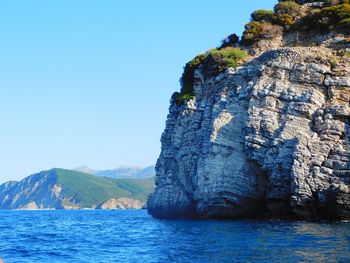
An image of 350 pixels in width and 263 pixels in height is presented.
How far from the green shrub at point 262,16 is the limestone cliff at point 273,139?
8.50 metres

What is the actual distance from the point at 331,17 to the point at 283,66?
11.0 m

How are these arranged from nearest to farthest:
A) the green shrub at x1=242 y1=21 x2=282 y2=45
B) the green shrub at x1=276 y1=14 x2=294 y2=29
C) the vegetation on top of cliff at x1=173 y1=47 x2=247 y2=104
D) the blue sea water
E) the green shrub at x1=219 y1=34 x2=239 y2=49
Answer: the blue sea water < the vegetation on top of cliff at x1=173 y1=47 x2=247 y2=104 < the green shrub at x1=242 y1=21 x2=282 y2=45 < the green shrub at x1=276 y1=14 x2=294 y2=29 < the green shrub at x1=219 y1=34 x2=239 y2=49

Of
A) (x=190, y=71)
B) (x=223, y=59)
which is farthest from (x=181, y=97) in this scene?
(x=223, y=59)

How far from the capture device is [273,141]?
47.9m

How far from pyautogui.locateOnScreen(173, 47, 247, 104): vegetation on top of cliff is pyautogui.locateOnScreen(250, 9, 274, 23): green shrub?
24.1ft

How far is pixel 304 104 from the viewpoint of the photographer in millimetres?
48375

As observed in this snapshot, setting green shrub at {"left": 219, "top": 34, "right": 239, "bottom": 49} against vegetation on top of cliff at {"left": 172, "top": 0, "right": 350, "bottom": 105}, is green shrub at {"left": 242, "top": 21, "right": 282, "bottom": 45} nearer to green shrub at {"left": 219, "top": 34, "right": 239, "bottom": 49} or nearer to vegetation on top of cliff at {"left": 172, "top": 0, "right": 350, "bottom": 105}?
vegetation on top of cliff at {"left": 172, "top": 0, "right": 350, "bottom": 105}

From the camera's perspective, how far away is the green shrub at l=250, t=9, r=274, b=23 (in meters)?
66.9

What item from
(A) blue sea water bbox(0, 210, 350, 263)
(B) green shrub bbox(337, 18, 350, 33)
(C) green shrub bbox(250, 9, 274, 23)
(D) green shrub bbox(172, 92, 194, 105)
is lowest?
(A) blue sea water bbox(0, 210, 350, 263)

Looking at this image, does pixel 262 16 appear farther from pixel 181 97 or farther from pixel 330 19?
pixel 181 97

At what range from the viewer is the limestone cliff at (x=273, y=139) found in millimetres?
44469

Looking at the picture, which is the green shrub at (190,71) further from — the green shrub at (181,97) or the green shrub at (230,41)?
the green shrub at (230,41)

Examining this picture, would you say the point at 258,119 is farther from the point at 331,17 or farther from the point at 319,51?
the point at 331,17

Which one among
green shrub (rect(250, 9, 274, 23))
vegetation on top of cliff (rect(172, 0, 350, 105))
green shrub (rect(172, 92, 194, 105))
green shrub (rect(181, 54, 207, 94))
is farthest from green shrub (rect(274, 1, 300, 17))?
green shrub (rect(172, 92, 194, 105))
